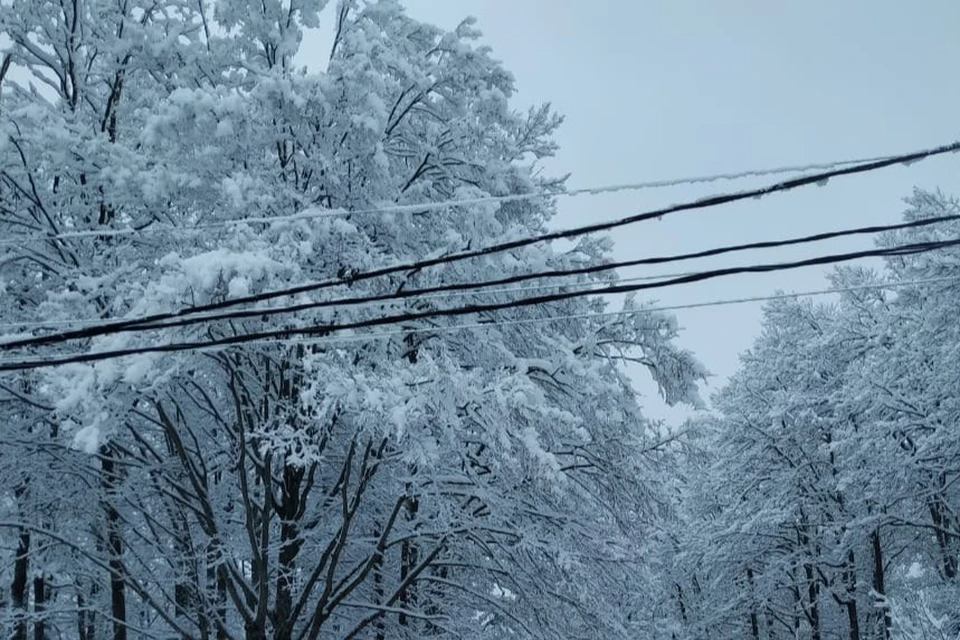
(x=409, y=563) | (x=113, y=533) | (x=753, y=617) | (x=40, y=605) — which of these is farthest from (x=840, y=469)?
(x=40, y=605)

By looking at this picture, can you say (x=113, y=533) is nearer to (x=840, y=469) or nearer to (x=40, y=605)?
(x=40, y=605)

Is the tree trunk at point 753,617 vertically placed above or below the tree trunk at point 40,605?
below

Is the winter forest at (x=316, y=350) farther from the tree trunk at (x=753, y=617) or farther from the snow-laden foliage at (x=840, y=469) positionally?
the tree trunk at (x=753, y=617)

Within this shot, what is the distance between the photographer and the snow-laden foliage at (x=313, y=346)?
266 inches

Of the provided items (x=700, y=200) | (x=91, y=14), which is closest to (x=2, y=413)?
(x=91, y=14)

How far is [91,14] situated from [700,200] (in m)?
8.50

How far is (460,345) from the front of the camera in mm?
8703

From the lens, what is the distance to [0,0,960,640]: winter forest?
6.71m

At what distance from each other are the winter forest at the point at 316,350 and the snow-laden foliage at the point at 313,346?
0.12 ft

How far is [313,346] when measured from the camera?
295 inches

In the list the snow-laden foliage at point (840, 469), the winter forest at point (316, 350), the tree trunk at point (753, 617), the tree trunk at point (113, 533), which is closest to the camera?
the winter forest at point (316, 350)

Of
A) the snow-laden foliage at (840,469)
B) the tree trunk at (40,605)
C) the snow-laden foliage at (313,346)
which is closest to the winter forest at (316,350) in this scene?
the snow-laden foliage at (313,346)

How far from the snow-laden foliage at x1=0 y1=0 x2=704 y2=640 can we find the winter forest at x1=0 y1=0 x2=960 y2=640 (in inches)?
1.4

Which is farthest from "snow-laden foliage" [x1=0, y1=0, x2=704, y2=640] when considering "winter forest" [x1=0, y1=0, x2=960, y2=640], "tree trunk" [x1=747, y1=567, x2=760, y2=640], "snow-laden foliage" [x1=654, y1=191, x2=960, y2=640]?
"tree trunk" [x1=747, y1=567, x2=760, y2=640]
